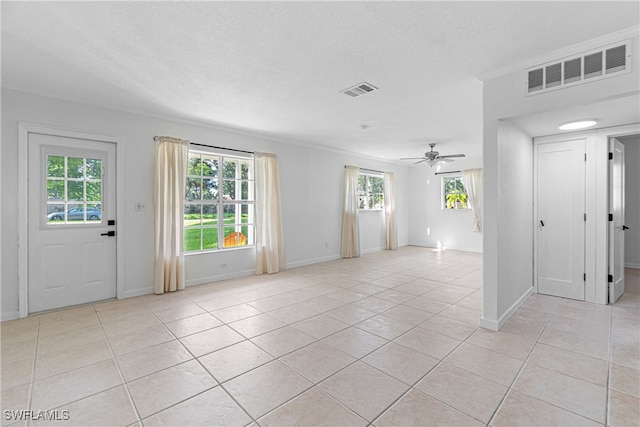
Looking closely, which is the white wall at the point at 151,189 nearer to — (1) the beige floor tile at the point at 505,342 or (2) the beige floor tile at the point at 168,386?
(2) the beige floor tile at the point at 168,386

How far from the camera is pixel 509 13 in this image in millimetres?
2031

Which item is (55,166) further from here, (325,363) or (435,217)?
(435,217)

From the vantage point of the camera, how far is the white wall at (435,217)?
8.14 meters

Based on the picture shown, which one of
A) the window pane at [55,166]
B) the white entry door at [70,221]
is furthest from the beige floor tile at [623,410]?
the window pane at [55,166]

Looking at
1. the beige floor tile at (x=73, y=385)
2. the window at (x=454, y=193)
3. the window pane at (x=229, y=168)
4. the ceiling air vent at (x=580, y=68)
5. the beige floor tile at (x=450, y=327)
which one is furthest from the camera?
the window at (x=454, y=193)

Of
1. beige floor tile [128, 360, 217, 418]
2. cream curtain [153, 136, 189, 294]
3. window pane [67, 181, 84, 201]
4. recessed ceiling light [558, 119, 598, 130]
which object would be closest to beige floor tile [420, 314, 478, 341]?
beige floor tile [128, 360, 217, 418]

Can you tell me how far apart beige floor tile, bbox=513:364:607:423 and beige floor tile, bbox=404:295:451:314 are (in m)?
1.33

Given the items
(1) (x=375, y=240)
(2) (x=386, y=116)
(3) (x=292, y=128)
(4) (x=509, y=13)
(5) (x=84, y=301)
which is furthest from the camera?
(1) (x=375, y=240)

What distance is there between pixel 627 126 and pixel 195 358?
5.33 metres

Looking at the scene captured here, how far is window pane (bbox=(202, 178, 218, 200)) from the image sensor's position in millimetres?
4992

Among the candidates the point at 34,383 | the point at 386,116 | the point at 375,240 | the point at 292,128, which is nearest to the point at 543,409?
the point at 34,383

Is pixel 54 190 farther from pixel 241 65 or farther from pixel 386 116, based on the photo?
pixel 386 116

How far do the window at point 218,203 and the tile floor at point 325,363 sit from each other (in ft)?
4.40

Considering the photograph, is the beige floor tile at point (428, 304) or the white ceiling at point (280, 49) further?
the beige floor tile at point (428, 304)
